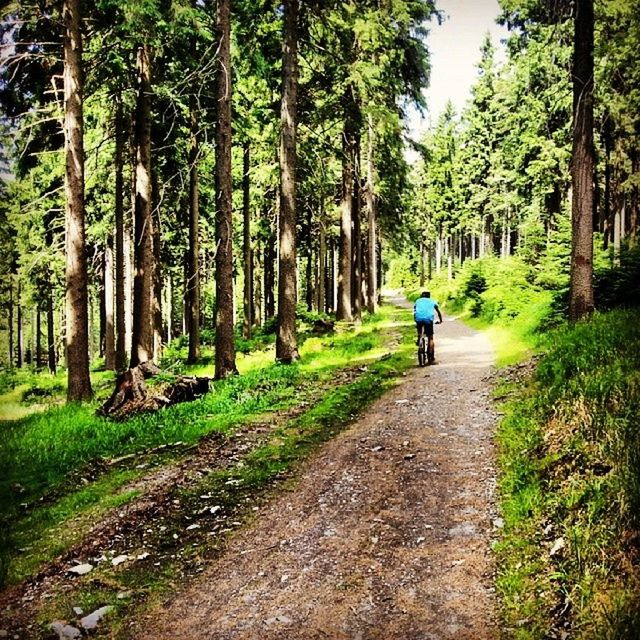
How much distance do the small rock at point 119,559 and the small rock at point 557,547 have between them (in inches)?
169

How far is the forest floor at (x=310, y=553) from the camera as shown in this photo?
15.0ft

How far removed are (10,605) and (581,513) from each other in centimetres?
544

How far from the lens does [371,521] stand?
20.0ft

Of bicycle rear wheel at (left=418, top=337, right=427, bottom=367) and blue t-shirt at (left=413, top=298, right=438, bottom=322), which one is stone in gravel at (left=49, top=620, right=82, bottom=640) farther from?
bicycle rear wheel at (left=418, top=337, right=427, bottom=367)

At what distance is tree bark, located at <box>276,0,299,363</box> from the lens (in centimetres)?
1452

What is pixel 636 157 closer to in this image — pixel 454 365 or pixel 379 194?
pixel 379 194

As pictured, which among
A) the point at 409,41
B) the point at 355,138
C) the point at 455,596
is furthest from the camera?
the point at 355,138

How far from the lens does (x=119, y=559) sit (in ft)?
18.6

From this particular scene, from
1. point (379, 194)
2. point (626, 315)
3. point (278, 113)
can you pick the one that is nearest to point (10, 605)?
point (626, 315)

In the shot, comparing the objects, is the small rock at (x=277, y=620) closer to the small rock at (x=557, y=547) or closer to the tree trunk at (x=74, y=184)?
the small rock at (x=557, y=547)

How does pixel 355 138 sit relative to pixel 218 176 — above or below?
above

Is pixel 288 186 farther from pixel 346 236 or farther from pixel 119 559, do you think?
pixel 119 559

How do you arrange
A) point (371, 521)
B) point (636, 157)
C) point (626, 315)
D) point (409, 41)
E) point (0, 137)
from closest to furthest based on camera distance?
point (371, 521) < point (626, 315) < point (0, 137) < point (409, 41) < point (636, 157)

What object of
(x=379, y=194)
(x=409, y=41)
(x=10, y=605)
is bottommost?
(x=10, y=605)
